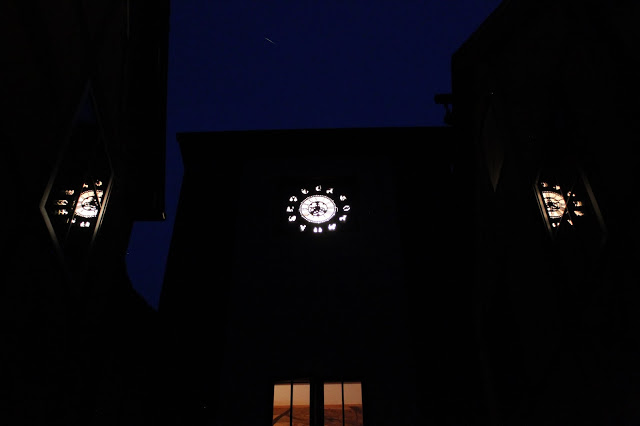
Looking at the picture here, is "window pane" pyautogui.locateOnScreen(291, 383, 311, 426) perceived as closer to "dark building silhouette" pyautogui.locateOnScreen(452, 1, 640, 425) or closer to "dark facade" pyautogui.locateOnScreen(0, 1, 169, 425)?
"dark facade" pyautogui.locateOnScreen(0, 1, 169, 425)

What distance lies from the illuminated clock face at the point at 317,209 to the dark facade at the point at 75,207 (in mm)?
4101

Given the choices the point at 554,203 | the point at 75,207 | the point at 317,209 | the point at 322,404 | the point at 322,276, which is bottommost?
the point at 322,404

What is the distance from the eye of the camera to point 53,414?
5.64 m

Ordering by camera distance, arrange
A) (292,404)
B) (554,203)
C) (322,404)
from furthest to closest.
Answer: (292,404) → (322,404) → (554,203)

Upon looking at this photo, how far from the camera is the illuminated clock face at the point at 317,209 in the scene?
12477 millimetres

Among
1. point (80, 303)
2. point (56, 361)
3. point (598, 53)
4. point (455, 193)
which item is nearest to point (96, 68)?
point (80, 303)

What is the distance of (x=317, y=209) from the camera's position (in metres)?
12.8

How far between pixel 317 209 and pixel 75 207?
23.0 feet

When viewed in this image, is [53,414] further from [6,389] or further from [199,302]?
[199,302]

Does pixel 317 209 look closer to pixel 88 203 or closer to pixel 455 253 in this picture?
pixel 455 253

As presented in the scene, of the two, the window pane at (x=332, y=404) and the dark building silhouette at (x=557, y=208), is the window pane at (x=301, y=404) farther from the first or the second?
the dark building silhouette at (x=557, y=208)

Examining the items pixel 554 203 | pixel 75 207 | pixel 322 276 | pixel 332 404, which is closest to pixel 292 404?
pixel 332 404

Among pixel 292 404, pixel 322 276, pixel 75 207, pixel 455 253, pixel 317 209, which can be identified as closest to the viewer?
pixel 75 207

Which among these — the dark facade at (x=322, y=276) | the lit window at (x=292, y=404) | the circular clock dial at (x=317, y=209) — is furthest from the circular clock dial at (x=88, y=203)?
the circular clock dial at (x=317, y=209)
